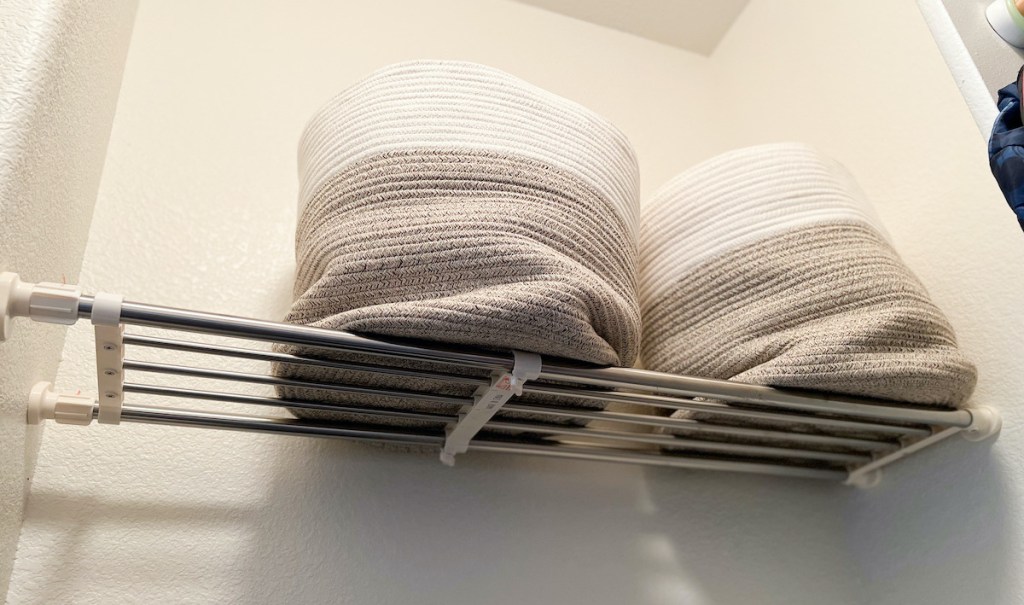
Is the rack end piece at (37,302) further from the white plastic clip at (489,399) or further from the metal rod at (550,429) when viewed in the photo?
the white plastic clip at (489,399)

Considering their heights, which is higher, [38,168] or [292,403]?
[38,168]

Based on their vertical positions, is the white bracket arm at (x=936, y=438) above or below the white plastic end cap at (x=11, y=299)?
below

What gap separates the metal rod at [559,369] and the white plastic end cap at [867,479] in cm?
18

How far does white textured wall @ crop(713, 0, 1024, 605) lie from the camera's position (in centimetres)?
94

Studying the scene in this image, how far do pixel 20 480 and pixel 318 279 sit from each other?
0.33m

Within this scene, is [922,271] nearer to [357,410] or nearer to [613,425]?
[613,425]

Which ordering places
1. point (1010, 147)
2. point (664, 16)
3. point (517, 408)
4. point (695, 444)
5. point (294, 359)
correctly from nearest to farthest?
point (1010, 147) → point (294, 359) → point (517, 408) → point (695, 444) → point (664, 16)

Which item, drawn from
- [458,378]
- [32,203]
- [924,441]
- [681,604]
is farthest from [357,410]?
[924,441]

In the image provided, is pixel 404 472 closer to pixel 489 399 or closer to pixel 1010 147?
pixel 489 399

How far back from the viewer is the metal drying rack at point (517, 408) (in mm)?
695

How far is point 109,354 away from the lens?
697mm

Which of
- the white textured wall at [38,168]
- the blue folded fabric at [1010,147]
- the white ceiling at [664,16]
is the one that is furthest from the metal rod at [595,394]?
the white ceiling at [664,16]

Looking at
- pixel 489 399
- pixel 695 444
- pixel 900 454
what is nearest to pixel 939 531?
pixel 900 454

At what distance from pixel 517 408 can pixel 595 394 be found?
0.08 m
